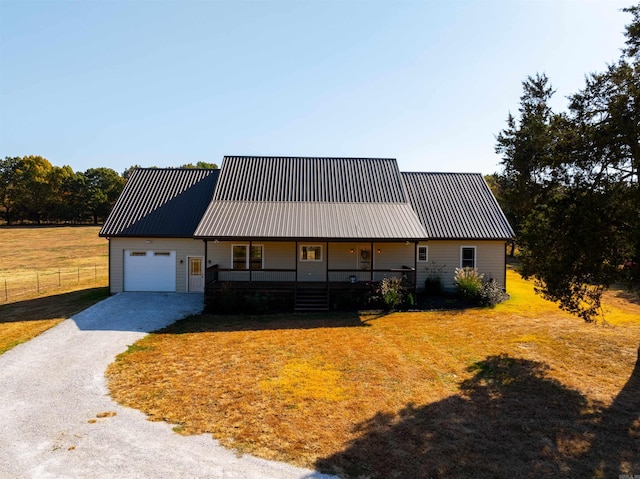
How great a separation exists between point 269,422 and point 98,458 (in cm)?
278

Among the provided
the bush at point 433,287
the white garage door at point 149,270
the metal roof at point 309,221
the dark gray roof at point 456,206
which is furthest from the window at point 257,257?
the dark gray roof at point 456,206

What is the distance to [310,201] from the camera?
19828 millimetres

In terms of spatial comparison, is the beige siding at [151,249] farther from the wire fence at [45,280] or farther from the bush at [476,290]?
the bush at [476,290]

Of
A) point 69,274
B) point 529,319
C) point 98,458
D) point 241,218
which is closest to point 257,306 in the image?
point 241,218

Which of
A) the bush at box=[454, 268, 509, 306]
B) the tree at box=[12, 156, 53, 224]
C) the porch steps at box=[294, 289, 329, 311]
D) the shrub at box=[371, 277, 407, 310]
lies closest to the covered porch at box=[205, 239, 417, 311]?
the porch steps at box=[294, 289, 329, 311]

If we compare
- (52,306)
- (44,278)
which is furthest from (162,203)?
(44,278)

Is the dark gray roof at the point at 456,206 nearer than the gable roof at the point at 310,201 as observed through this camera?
No

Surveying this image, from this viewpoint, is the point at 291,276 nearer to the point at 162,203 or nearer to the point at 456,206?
the point at 162,203

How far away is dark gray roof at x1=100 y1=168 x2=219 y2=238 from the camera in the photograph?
18.4 metres

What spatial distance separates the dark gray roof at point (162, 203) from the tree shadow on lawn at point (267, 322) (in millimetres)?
5343

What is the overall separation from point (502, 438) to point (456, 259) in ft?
45.1

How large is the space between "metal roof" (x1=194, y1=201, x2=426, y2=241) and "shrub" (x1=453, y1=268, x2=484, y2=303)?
3306mm

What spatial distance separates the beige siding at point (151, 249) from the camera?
1838 centimetres

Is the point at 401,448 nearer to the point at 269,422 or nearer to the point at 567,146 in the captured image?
the point at 269,422
